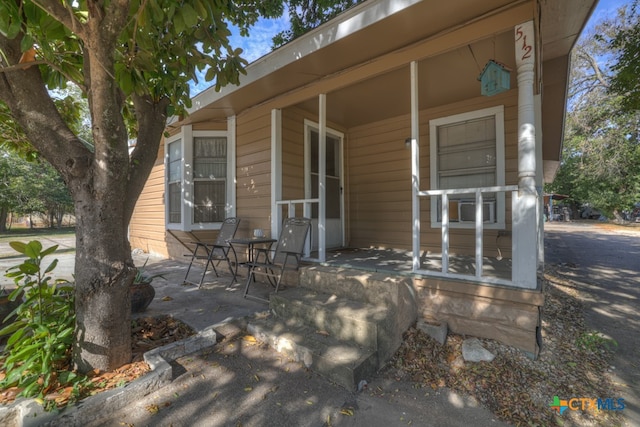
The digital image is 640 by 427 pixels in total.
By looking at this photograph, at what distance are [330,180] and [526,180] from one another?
3065mm

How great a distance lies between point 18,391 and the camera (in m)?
1.74

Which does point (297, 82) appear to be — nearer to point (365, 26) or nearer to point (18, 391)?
point (365, 26)

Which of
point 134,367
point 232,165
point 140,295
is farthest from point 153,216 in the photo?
point 134,367

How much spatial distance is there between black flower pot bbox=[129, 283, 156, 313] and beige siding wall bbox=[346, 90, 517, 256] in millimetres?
3303

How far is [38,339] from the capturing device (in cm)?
189

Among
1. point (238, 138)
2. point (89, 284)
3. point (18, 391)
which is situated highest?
point (238, 138)

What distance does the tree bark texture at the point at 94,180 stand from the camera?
6.24 ft

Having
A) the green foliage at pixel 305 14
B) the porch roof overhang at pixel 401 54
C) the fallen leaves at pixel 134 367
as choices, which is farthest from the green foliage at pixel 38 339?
the green foliage at pixel 305 14

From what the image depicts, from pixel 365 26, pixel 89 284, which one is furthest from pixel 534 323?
pixel 89 284

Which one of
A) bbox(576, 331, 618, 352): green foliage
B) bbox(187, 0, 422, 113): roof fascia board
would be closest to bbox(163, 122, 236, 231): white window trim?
bbox(187, 0, 422, 113): roof fascia board

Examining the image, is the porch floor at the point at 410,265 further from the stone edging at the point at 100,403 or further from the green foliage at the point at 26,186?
the green foliage at the point at 26,186

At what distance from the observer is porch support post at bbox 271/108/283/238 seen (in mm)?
4133

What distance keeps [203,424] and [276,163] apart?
123 inches

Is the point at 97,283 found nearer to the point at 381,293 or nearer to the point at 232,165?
the point at 381,293
